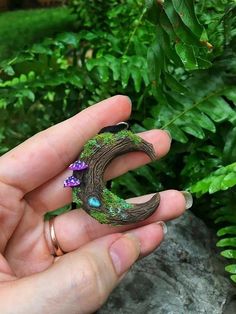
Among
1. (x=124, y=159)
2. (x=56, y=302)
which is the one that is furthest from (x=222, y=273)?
(x=56, y=302)

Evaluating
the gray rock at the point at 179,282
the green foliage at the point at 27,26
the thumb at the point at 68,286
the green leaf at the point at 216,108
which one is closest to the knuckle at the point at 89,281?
the thumb at the point at 68,286

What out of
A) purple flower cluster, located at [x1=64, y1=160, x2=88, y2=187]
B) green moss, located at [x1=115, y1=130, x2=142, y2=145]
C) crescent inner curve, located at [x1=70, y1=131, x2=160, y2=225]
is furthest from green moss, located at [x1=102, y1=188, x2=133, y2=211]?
green moss, located at [x1=115, y1=130, x2=142, y2=145]

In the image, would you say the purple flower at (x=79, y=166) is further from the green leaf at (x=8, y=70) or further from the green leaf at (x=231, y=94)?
the green leaf at (x=8, y=70)

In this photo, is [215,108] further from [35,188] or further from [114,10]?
[114,10]

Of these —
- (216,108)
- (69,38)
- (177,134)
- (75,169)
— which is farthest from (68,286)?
(69,38)

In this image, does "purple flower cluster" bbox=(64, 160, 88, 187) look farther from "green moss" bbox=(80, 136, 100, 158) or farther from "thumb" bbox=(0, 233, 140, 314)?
"thumb" bbox=(0, 233, 140, 314)

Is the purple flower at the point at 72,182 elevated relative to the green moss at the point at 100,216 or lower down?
elevated
